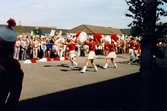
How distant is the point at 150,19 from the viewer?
3.99 m

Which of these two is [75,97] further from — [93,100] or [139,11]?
[139,11]

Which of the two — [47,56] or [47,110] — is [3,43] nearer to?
[47,110]

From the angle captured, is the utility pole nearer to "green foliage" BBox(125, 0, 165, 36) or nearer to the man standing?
"green foliage" BBox(125, 0, 165, 36)

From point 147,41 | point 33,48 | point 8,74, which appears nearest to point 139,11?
point 147,41

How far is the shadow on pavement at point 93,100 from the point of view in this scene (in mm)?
5684

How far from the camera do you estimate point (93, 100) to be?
6.47 m

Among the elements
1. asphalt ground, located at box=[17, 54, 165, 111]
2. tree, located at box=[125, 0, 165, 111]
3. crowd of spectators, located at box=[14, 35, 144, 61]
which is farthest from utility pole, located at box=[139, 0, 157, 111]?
crowd of spectators, located at box=[14, 35, 144, 61]

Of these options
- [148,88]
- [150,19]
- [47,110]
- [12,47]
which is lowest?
[47,110]

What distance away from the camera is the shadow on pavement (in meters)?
5.68

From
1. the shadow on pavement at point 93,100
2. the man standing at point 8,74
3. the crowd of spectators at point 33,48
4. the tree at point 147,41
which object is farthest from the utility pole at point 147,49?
the crowd of spectators at point 33,48

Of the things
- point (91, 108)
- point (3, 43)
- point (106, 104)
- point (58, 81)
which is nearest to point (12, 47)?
point (3, 43)

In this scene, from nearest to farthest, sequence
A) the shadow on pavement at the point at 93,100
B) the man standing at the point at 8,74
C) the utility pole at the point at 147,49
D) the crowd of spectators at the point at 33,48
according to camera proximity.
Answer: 1. the man standing at the point at 8,74
2. the utility pole at the point at 147,49
3. the shadow on pavement at the point at 93,100
4. the crowd of spectators at the point at 33,48

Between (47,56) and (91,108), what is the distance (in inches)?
565

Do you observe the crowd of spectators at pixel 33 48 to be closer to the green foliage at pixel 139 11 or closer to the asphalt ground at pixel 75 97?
the asphalt ground at pixel 75 97
